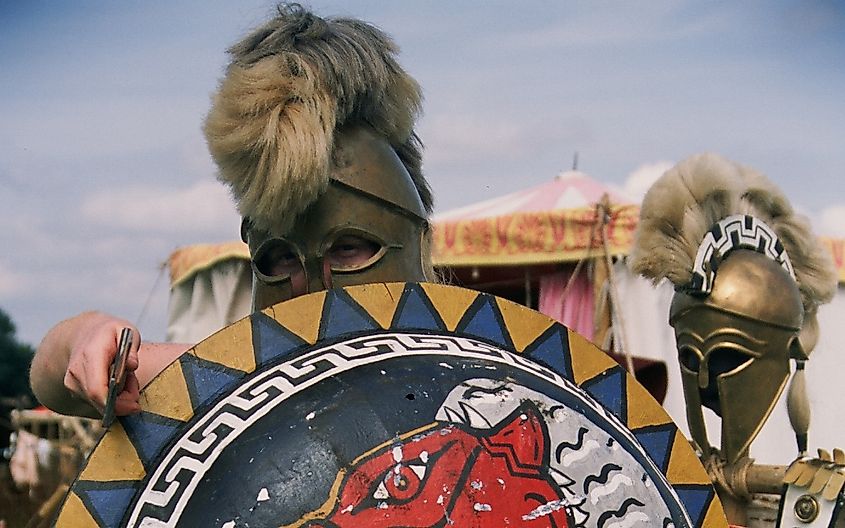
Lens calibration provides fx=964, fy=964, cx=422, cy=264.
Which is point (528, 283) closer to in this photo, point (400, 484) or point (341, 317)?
point (341, 317)

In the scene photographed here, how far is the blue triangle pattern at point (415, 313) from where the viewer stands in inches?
48.1

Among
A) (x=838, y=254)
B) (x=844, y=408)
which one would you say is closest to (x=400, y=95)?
(x=844, y=408)

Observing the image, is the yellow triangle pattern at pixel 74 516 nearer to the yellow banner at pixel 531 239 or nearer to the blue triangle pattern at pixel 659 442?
the blue triangle pattern at pixel 659 442

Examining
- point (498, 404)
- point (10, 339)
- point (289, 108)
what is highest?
point (289, 108)

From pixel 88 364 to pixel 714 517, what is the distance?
0.83 meters

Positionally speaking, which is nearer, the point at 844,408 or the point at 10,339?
the point at 844,408

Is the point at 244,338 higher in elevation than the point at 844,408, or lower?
higher

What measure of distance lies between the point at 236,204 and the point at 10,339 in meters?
20.1

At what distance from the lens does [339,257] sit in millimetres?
1625

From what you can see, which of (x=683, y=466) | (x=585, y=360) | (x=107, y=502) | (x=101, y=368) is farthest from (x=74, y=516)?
(x=683, y=466)

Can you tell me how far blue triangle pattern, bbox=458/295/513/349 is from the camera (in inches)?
49.5

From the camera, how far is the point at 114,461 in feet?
3.51

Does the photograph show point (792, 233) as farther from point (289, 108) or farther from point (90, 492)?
point (90, 492)

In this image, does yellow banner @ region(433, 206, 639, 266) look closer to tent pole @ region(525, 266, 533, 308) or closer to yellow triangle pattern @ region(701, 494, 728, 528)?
tent pole @ region(525, 266, 533, 308)
